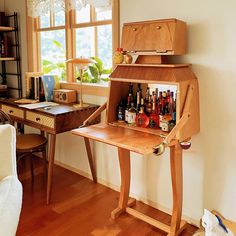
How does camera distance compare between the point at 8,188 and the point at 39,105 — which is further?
the point at 39,105

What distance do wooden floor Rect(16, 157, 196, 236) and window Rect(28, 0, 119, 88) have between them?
3.39ft

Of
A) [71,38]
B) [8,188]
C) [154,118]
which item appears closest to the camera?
[8,188]

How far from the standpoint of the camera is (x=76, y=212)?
236 centimetres

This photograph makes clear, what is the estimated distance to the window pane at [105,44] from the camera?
2.66 meters

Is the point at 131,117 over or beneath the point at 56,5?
beneath

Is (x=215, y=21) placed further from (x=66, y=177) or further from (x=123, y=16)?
(x=66, y=177)

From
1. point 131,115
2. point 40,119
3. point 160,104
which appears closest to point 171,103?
point 160,104

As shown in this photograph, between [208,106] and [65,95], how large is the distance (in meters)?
1.37

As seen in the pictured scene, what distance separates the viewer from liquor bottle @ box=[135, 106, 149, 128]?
213cm

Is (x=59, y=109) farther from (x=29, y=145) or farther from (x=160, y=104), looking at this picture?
(x=160, y=104)

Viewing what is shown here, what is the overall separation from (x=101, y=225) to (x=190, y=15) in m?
1.59

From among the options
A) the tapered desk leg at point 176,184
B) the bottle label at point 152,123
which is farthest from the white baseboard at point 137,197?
the bottle label at point 152,123

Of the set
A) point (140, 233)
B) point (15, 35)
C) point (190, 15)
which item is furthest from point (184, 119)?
point (15, 35)

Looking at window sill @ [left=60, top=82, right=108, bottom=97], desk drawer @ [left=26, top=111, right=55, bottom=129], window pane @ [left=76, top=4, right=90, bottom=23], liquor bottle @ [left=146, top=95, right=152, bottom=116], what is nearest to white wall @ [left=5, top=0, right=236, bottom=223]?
liquor bottle @ [left=146, top=95, right=152, bottom=116]
